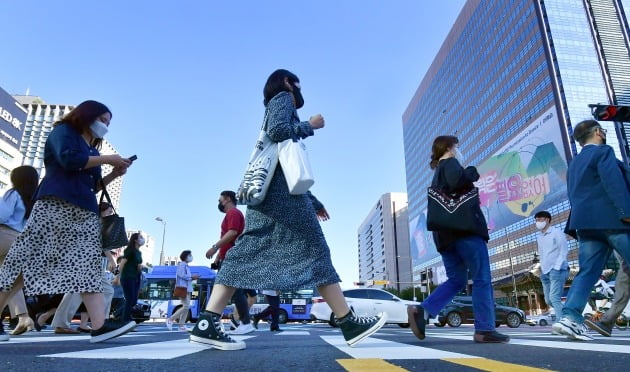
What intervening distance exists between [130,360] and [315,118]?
1.84 meters

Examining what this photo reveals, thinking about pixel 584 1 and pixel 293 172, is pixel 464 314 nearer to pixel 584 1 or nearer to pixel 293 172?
pixel 293 172

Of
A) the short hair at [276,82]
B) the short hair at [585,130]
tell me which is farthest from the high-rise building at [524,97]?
the short hair at [276,82]

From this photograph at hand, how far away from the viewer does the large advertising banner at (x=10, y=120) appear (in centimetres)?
6588

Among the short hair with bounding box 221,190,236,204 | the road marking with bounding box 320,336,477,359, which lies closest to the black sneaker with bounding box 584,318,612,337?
the road marking with bounding box 320,336,477,359

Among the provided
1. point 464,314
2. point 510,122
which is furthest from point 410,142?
point 464,314

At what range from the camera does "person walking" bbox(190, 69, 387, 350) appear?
256 cm

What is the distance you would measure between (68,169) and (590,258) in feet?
14.7

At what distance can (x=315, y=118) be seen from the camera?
9.50ft

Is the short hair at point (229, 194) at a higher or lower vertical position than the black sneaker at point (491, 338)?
higher

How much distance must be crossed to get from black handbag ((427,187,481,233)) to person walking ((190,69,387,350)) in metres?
1.21

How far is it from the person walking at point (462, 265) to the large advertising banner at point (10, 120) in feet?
264

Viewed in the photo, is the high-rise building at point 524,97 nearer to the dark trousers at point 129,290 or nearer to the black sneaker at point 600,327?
the black sneaker at point 600,327

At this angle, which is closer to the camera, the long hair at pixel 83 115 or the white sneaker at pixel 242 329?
the long hair at pixel 83 115

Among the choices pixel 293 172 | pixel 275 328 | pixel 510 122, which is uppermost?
pixel 510 122
